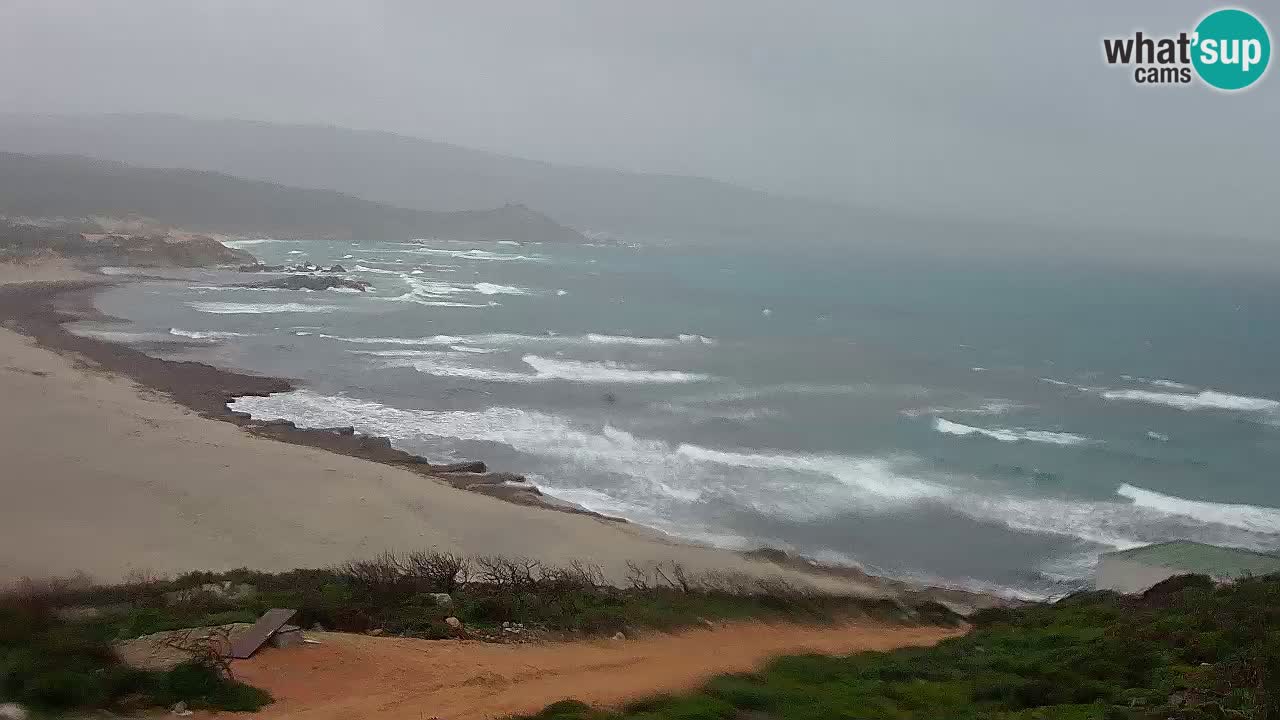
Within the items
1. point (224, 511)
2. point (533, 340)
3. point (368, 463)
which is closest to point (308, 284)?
point (533, 340)

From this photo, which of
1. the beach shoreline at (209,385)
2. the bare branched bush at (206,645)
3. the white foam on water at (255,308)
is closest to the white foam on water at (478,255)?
the white foam on water at (255,308)

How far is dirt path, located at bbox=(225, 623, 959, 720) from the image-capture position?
22.9 feet

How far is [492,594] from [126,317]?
33.9 metres

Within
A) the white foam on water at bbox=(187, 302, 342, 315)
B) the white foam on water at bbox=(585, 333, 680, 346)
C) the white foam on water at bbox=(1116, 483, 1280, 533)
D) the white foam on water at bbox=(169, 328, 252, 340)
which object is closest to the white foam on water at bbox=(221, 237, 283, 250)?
the white foam on water at bbox=(187, 302, 342, 315)

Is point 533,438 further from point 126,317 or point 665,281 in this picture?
point 665,281

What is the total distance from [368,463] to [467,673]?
1274 cm

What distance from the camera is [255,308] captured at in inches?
1720

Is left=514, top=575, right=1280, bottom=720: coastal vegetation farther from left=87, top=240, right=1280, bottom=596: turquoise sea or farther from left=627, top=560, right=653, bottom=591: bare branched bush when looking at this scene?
left=87, top=240, right=1280, bottom=596: turquoise sea

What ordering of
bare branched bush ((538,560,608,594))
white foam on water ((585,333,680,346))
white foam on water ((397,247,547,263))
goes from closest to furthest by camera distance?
bare branched bush ((538,560,608,594)) → white foam on water ((585,333,680,346)) → white foam on water ((397,247,547,263))

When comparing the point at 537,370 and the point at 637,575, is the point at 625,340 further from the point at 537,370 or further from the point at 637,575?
the point at 637,575

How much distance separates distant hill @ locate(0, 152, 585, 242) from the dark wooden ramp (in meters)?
79.6

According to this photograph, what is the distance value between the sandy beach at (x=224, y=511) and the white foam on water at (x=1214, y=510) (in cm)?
975

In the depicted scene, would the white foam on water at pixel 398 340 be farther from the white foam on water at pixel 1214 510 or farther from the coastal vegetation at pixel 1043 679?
the coastal vegetation at pixel 1043 679

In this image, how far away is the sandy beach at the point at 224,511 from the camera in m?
14.0
